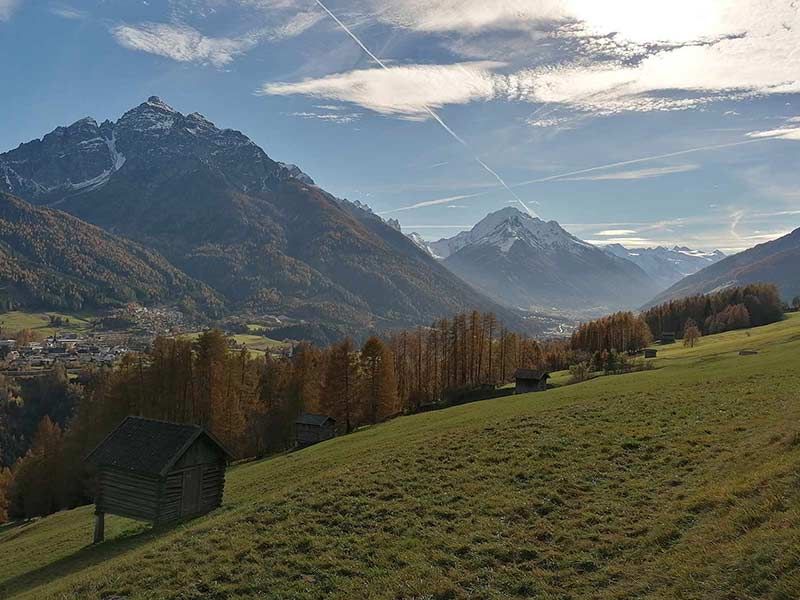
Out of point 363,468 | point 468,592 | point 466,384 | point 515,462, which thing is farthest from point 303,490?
point 466,384

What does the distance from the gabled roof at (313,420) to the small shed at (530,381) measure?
98.9ft

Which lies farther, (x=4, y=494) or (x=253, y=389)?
(x=4, y=494)

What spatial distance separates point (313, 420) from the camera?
72125 millimetres

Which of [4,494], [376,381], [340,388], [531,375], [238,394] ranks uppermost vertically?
[531,375]

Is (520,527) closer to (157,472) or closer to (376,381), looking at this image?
(157,472)

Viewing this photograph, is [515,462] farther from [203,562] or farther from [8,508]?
[8,508]

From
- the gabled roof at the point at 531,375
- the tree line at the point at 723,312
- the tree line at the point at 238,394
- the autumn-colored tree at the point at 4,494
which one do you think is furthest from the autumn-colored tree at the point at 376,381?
the tree line at the point at 723,312

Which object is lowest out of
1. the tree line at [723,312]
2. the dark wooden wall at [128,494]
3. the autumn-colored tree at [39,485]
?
the autumn-colored tree at [39,485]

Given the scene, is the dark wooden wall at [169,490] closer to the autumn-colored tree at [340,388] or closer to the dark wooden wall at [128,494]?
the dark wooden wall at [128,494]

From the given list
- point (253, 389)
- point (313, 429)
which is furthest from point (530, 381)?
point (253, 389)

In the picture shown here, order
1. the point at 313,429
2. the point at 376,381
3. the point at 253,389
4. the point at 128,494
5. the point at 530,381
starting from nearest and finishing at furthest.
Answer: the point at 128,494
the point at 313,429
the point at 376,381
the point at 253,389
the point at 530,381

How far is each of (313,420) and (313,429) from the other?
1271 mm

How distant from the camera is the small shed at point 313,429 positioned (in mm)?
71562

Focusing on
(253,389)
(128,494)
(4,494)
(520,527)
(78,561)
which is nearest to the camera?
(520,527)
